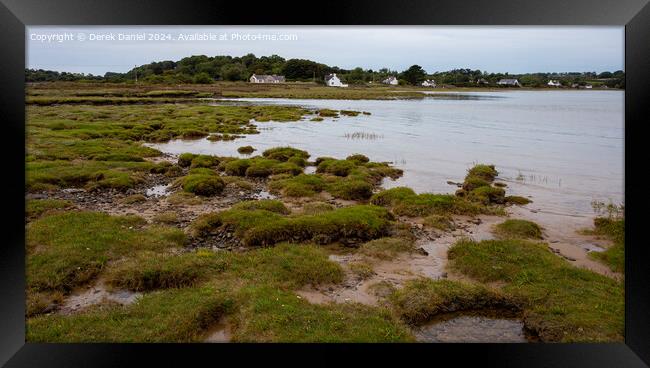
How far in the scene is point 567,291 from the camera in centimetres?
1227

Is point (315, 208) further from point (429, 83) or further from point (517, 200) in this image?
point (429, 83)

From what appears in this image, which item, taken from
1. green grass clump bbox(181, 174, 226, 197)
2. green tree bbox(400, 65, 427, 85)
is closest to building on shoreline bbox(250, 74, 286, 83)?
green tree bbox(400, 65, 427, 85)

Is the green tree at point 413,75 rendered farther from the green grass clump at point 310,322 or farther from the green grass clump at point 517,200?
the green grass clump at point 310,322

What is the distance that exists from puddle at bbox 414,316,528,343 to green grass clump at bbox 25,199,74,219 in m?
14.5

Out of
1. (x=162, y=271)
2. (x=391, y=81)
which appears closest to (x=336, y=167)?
(x=162, y=271)

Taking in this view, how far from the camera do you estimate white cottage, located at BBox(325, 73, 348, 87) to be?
80375mm

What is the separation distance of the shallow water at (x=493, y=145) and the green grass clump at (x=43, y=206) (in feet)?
51.0

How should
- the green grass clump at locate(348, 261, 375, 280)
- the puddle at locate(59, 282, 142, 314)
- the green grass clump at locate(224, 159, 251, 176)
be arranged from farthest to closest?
the green grass clump at locate(224, 159, 251, 176) < the green grass clump at locate(348, 261, 375, 280) < the puddle at locate(59, 282, 142, 314)

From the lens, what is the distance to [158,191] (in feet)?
73.8

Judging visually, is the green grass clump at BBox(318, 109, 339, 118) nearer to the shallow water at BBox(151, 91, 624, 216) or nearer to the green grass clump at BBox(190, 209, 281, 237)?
the shallow water at BBox(151, 91, 624, 216)

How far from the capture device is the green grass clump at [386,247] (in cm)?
1507

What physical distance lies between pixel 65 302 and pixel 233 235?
5.65 m

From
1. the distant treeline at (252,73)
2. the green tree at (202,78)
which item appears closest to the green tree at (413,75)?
the distant treeline at (252,73)

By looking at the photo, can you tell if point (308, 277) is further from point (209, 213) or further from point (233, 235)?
point (209, 213)
